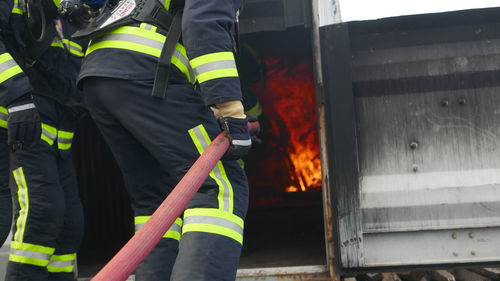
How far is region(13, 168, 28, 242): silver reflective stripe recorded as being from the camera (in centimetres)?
226

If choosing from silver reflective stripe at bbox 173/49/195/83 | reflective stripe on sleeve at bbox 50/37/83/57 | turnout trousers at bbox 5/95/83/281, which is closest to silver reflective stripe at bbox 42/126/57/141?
turnout trousers at bbox 5/95/83/281

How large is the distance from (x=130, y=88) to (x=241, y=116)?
408 mm

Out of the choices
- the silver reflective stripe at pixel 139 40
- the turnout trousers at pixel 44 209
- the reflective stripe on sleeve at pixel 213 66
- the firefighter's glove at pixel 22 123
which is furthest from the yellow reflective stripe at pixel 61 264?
the reflective stripe on sleeve at pixel 213 66

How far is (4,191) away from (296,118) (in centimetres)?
506

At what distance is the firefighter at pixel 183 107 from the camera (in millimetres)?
1517

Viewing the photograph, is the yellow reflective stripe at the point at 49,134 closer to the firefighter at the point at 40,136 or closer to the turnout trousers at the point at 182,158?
the firefighter at the point at 40,136

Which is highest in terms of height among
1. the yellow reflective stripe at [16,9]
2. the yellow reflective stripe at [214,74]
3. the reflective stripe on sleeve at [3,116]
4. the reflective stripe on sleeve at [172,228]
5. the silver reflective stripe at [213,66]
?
the yellow reflective stripe at [16,9]

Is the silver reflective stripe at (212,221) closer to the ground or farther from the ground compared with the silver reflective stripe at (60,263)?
farther from the ground

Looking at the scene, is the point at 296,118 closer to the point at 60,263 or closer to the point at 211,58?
the point at 60,263

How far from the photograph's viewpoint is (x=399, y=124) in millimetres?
2469

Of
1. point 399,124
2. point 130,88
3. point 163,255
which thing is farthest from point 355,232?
point 130,88

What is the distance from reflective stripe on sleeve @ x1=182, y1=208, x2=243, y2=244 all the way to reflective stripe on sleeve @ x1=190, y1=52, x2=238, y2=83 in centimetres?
45

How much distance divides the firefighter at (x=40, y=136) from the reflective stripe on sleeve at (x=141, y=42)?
2.15 feet

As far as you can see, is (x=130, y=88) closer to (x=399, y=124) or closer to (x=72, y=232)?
(x=72, y=232)
